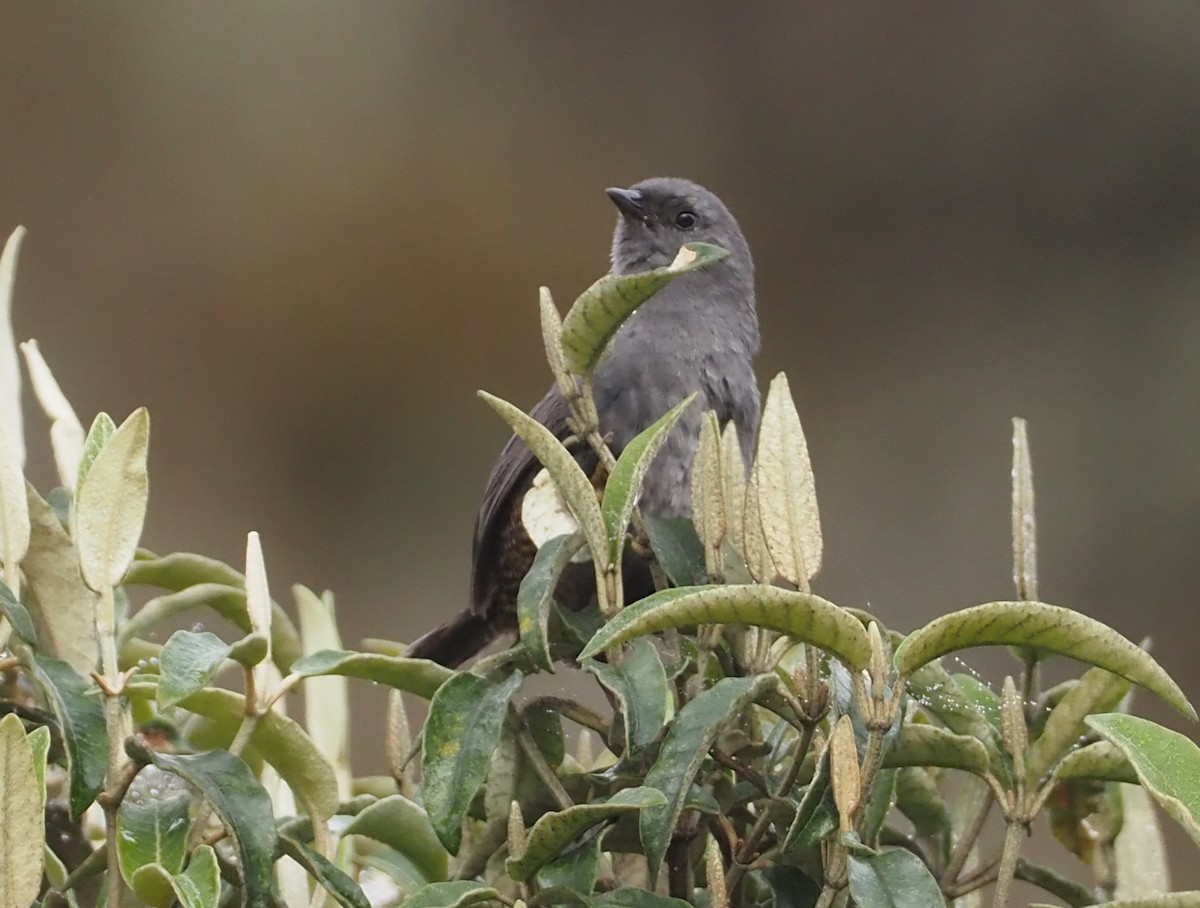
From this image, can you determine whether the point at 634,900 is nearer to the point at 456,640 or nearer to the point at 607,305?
the point at 607,305

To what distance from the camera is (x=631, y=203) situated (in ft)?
7.38

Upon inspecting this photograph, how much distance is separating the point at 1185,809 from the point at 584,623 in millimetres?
409

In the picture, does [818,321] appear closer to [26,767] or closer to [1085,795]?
[1085,795]

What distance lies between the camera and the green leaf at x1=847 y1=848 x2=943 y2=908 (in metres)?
0.68

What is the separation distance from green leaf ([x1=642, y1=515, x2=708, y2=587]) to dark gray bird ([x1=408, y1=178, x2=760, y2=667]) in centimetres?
64

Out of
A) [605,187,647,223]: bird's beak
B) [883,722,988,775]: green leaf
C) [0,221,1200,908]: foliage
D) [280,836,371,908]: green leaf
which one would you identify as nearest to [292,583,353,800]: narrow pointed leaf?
[0,221,1200,908]: foliage

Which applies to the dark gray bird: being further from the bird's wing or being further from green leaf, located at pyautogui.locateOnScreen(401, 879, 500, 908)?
green leaf, located at pyautogui.locateOnScreen(401, 879, 500, 908)

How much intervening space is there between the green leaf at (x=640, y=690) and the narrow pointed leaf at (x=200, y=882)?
216mm

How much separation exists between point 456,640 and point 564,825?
120 cm

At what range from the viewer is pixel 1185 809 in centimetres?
64

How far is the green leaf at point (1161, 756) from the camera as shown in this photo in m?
0.65

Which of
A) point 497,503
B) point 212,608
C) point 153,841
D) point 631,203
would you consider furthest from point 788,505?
point 631,203

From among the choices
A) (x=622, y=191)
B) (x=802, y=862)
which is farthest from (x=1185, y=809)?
(x=622, y=191)

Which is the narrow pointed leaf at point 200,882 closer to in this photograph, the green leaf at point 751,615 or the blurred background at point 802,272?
the green leaf at point 751,615
